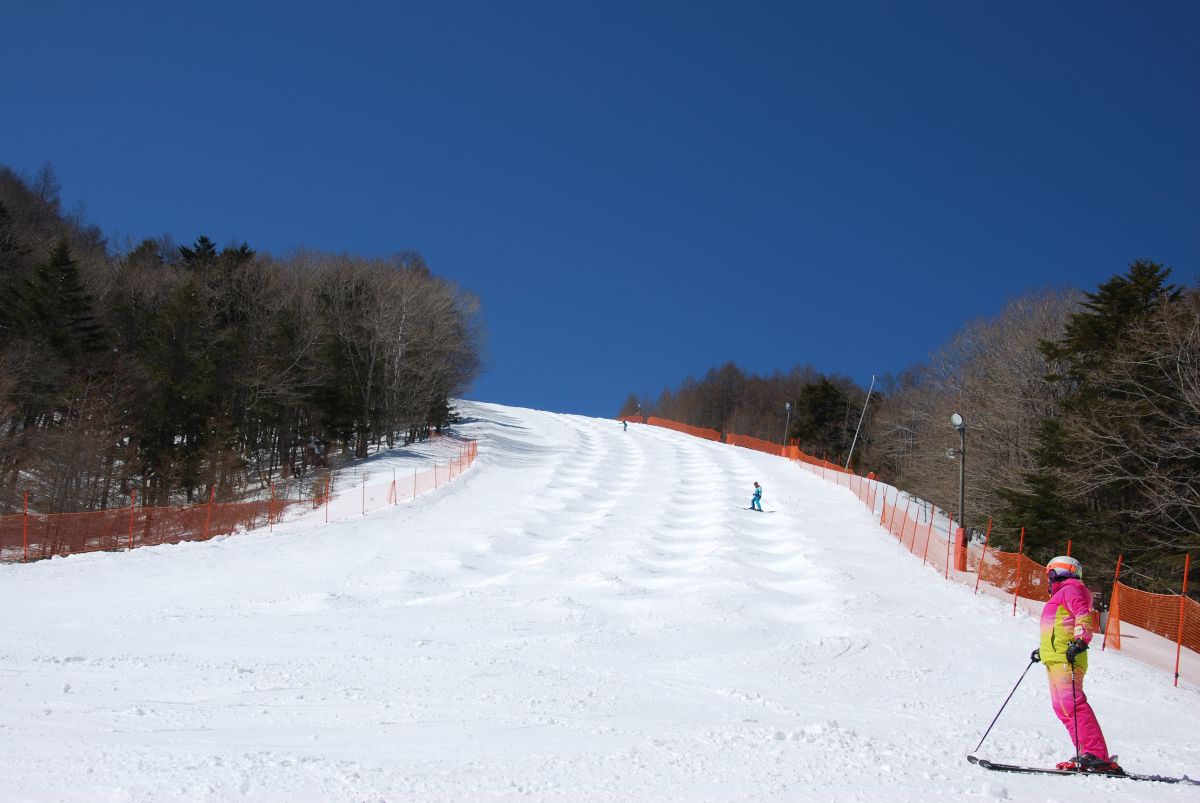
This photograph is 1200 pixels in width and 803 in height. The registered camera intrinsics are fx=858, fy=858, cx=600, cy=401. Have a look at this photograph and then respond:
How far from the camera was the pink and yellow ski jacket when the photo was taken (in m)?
7.54

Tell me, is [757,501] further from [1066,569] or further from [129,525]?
[1066,569]

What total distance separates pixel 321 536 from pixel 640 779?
21.7m

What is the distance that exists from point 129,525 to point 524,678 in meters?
19.3

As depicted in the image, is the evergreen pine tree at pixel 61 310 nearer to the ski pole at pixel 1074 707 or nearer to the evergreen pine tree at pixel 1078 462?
the evergreen pine tree at pixel 1078 462

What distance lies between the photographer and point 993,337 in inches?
1996

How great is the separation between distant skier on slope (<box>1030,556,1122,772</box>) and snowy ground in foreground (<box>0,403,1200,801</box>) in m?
0.44

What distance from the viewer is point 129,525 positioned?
25.4 meters

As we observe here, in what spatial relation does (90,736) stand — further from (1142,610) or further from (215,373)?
(215,373)

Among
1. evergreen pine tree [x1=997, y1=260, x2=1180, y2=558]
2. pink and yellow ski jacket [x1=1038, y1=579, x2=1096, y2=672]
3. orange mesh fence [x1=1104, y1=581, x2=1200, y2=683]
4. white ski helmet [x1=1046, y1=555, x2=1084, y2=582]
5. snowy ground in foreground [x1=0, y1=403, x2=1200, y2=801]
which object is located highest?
evergreen pine tree [x1=997, y1=260, x2=1180, y2=558]

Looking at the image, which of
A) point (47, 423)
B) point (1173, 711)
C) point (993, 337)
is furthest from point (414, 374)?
point (1173, 711)

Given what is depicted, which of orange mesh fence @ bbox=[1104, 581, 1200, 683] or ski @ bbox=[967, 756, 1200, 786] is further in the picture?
orange mesh fence @ bbox=[1104, 581, 1200, 683]

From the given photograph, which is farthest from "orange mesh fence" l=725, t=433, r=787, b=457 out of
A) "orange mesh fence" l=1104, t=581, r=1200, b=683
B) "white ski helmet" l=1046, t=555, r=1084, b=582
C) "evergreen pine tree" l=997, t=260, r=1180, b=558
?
"white ski helmet" l=1046, t=555, r=1084, b=582

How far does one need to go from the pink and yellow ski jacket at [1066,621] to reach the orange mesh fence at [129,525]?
24.0m

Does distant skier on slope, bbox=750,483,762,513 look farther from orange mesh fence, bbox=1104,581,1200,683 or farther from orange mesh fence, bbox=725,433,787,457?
orange mesh fence, bbox=725,433,787,457
